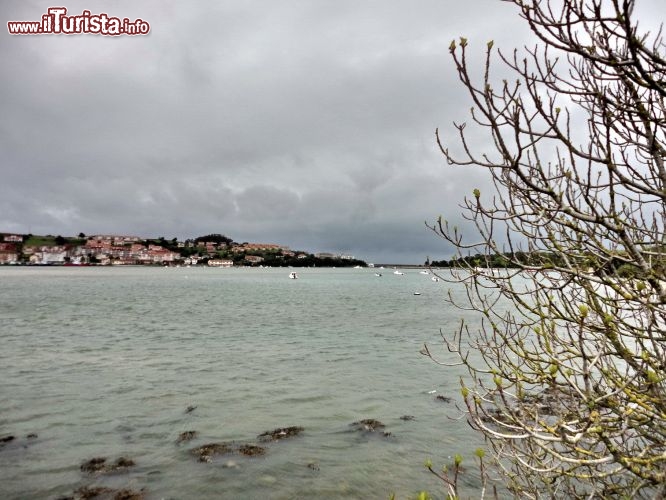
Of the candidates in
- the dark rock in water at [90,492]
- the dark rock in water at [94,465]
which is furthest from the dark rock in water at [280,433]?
the dark rock in water at [90,492]

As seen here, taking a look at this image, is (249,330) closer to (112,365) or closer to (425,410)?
(112,365)

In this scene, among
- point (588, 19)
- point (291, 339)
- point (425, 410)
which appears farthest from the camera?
point (291, 339)

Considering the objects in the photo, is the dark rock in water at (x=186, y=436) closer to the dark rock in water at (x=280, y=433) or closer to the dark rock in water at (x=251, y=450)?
the dark rock in water at (x=251, y=450)

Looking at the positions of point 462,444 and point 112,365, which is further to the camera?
point 112,365

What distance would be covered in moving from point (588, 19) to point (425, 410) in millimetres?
13004

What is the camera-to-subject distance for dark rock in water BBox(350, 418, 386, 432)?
12.1m

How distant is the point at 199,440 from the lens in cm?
1118

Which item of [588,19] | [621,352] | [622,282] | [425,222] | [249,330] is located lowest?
[249,330]

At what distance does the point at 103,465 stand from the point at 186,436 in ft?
7.08

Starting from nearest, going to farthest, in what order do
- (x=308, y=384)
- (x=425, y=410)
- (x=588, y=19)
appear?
(x=588, y=19) → (x=425, y=410) → (x=308, y=384)

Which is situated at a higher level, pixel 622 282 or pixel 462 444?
pixel 622 282

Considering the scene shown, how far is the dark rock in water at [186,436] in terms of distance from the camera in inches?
439

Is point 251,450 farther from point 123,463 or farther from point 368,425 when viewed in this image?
point 368,425

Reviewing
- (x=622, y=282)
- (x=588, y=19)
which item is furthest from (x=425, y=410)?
(x=588, y=19)
